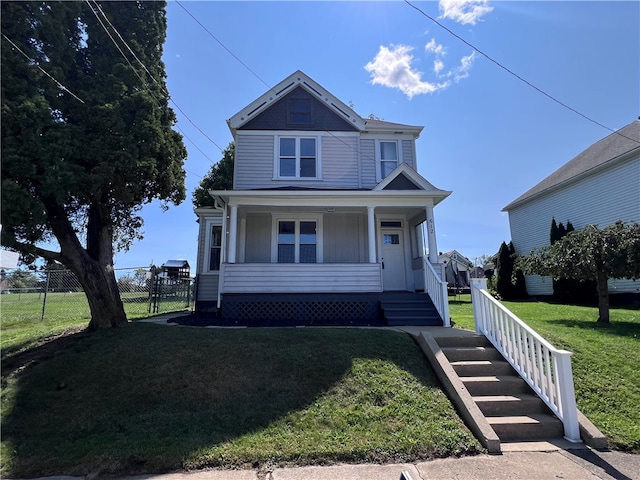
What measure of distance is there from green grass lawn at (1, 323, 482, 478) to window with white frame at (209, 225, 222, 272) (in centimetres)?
626

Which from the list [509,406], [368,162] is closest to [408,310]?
[509,406]

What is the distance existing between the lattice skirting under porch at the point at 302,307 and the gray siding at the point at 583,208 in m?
11.9

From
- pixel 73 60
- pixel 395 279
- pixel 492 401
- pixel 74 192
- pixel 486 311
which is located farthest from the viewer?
pixel 395 279

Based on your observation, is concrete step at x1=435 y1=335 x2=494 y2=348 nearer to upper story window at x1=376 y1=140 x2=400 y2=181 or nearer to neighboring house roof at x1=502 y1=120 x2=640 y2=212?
upper story window at x1=376 y1=140 x2=400 y2=181

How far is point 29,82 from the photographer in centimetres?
616

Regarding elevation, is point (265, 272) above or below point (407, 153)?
below

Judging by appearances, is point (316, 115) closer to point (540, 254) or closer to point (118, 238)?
point (118, 238)

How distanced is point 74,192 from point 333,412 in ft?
21.1

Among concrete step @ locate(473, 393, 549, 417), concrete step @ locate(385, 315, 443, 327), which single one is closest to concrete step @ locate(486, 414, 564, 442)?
concrete step @ locate(473, 393, 549, 417)

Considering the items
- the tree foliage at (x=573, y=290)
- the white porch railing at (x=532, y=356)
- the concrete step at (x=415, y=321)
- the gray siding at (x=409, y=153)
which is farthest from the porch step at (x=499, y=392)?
the tree foliage at (x=573, y=290)

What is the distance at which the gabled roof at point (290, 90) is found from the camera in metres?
12.2

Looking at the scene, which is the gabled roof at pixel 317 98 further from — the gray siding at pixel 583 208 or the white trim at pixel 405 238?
the gray siding at pixel 583 208

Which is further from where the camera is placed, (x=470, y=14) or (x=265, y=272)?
(x=265, y=272)

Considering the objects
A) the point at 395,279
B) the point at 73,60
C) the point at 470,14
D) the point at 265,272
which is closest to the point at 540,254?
the point at 395,279
